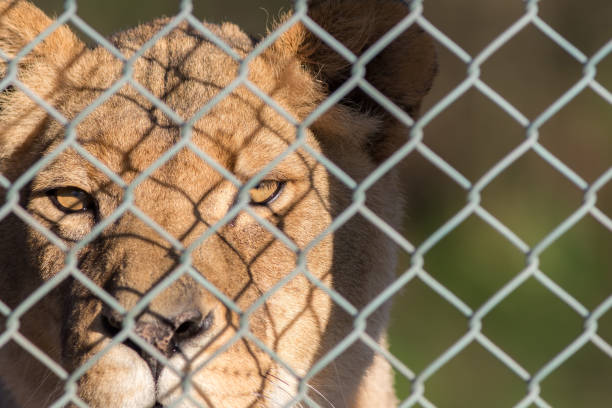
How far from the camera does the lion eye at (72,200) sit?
297cm

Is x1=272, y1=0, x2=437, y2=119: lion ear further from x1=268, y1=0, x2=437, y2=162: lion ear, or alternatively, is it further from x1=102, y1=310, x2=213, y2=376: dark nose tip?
x1=102, y1=310, x2=213, y2=376: dark nose tip

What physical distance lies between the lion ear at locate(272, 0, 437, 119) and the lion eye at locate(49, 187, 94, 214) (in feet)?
2.97

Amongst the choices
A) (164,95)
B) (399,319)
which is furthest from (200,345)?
(399,319)

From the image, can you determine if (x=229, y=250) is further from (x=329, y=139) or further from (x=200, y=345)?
(x=329, y=139)

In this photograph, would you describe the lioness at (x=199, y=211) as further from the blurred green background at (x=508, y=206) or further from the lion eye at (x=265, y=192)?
the blurred green background at (x=508, y=206)

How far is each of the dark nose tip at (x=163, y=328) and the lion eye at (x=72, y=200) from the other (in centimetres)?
59

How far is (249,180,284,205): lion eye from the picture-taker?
299cm

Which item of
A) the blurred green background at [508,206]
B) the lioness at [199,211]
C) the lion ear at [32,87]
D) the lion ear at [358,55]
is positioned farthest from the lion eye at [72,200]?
the blurred green background at [508,206]

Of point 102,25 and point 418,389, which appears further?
point 102,25

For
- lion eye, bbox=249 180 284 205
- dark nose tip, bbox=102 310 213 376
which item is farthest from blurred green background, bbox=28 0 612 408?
dark nose tip, bbox=102 310 213 376

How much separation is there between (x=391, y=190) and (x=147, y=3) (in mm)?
5870

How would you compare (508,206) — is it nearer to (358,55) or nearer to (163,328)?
(358,55)

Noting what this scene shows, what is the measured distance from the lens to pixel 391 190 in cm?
366

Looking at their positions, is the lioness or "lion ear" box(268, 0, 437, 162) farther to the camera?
"lion ear" box(268, 0, 437, 162)
